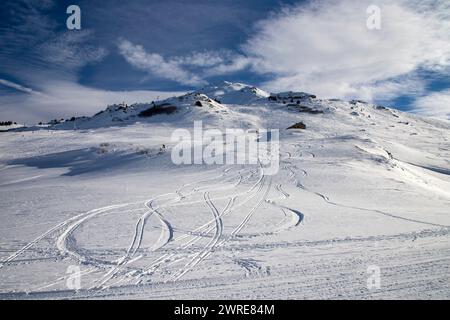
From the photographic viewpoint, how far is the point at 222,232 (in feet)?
31.8

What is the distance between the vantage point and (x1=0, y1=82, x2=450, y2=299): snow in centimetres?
634

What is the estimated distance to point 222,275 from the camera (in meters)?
6.76

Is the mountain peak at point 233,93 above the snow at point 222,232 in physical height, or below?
above

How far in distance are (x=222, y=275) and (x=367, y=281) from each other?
2.89 meters

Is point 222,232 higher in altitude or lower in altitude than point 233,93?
lower

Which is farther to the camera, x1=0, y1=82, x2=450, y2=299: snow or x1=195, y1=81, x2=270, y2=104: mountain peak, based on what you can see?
x1=195, y1=81, x2=270, y2=104: mountain peak

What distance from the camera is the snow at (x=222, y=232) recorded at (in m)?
6.34

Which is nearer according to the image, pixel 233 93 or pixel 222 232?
pixel 222 232

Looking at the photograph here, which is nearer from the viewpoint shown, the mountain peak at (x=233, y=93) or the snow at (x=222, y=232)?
the snow at (x=222, y=232)

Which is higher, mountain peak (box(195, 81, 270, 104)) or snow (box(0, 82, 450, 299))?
mountain peak (box(195, 81, 270, 104))

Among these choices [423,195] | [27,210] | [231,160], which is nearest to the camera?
[27,210]
